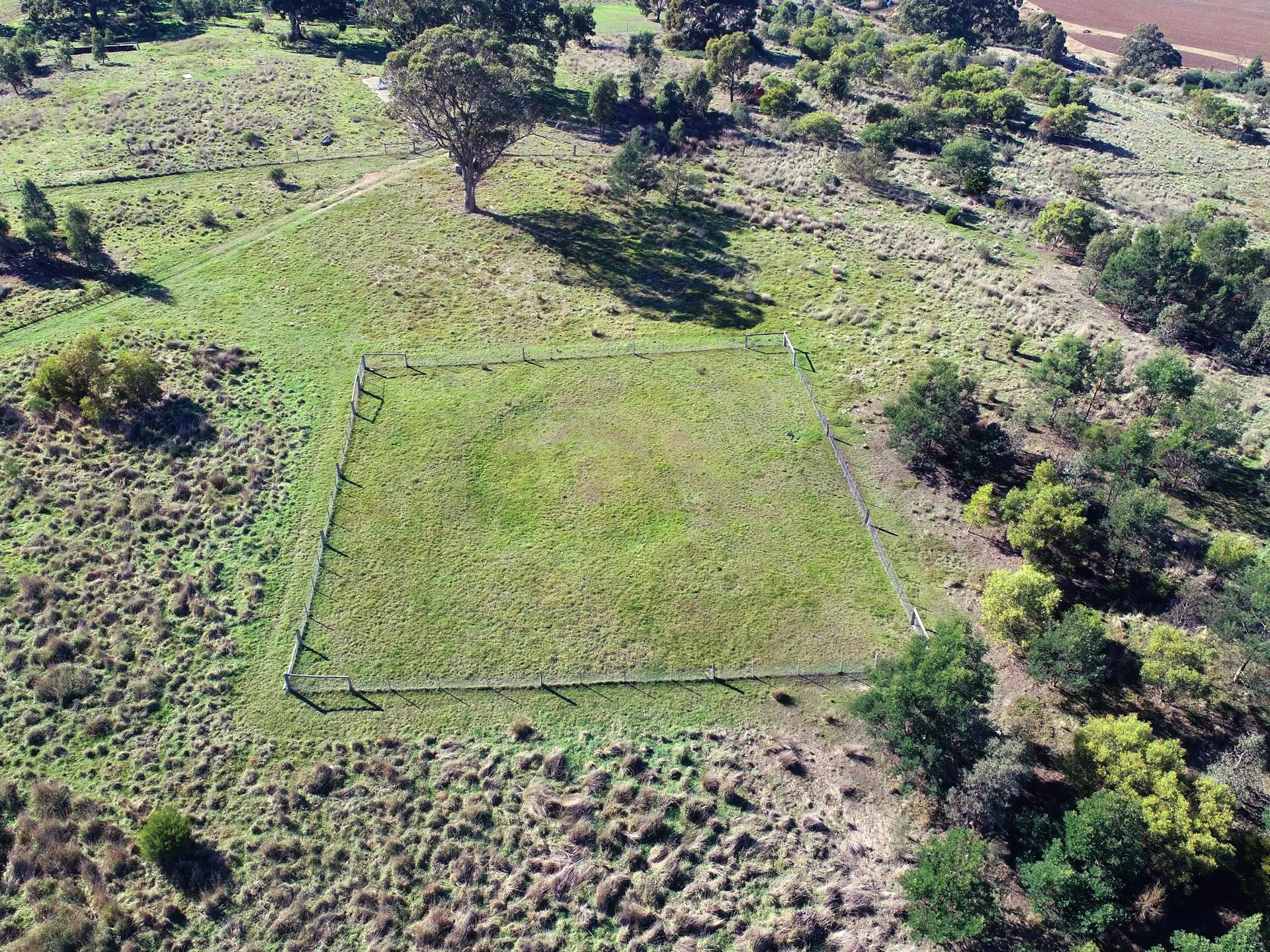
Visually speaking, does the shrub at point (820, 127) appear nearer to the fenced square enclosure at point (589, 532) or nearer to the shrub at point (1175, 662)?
the fenced square enclosure at point (589, 532)

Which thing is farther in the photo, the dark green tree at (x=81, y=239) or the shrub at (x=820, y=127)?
the shrub at (x=820, y=127)

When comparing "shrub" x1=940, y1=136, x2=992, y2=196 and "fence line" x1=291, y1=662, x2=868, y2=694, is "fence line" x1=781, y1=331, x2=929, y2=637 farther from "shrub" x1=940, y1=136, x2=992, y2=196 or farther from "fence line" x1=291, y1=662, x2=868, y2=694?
"shrub" x1=940, y1=136, x2=992, y2=196

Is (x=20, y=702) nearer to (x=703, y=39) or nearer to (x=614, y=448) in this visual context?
(x=614, y=448)

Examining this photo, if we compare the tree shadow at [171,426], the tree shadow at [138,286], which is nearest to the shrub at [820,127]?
the tree shadow at [138,286]

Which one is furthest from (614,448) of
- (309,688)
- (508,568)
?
(309,688)

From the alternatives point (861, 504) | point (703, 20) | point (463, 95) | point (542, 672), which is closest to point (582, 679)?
point (542, 672)

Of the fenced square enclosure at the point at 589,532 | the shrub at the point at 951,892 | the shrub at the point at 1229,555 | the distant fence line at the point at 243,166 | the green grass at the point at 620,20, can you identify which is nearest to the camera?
the shrub at the point at 951,892

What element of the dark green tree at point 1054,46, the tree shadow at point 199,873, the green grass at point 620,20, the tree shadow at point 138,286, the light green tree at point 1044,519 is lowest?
the tree shadow at point 199,873
